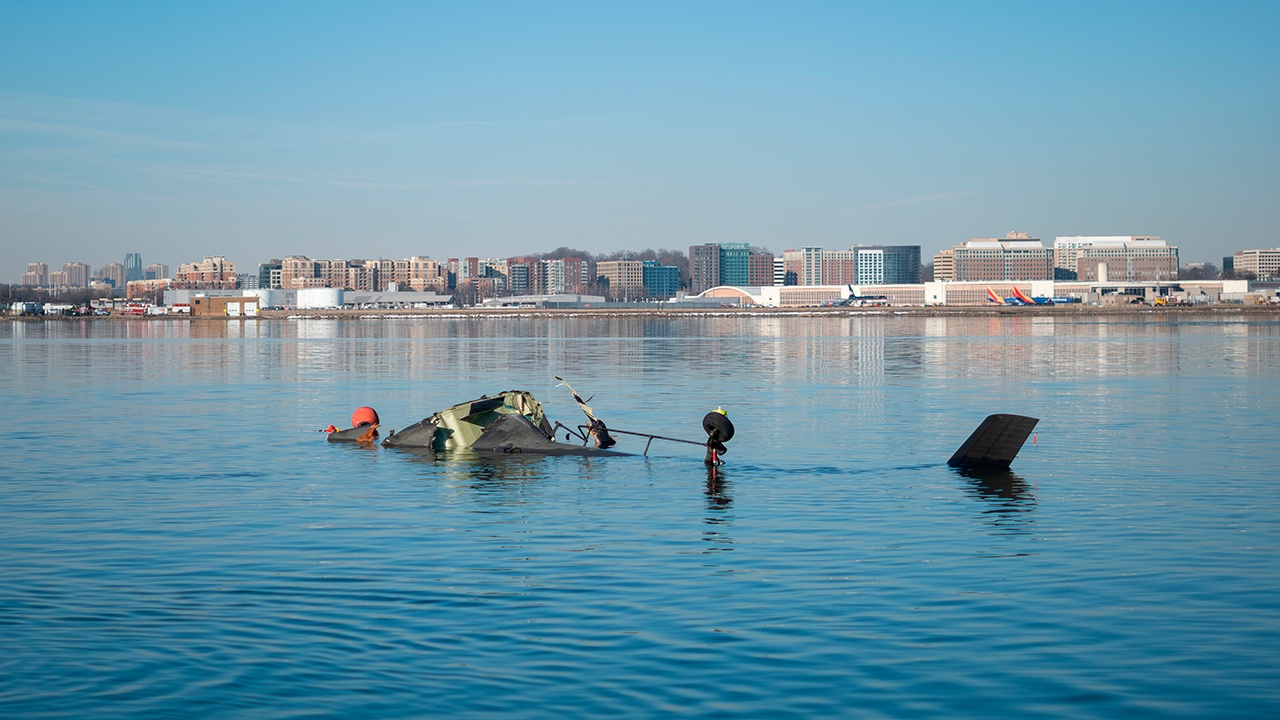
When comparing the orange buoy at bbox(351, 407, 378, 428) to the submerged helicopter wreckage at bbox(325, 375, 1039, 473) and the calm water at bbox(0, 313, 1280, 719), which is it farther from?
the submerged helicopter wreckage at bbox(325, 375, 1039, 473)

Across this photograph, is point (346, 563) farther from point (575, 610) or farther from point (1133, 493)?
point (1133, 493)

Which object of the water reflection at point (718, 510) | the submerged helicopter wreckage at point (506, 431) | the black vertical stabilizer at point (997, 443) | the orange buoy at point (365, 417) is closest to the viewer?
the water reflection at point (718, 510)

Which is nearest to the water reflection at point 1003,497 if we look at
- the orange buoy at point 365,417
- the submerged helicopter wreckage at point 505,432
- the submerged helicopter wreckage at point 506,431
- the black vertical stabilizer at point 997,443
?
the black vertical stabilizer at point 997,443

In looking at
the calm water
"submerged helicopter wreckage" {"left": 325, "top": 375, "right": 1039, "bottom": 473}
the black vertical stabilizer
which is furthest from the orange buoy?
the black vertical stabilizer

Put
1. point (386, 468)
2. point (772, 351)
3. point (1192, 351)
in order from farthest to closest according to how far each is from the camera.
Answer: point (772, 351), point (1192, 351), point (386, 468)

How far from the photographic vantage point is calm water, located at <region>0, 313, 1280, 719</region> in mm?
13484

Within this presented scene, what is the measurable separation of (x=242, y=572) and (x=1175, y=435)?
32.0 meters

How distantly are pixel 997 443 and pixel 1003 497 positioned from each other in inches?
176

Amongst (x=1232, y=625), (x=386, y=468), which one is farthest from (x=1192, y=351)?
(x=1232, y=625)

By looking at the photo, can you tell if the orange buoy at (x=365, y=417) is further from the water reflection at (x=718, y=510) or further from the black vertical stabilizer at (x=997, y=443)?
the black vertical stabilizer at (x=997, y=443)

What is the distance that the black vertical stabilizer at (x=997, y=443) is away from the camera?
31.7 metres

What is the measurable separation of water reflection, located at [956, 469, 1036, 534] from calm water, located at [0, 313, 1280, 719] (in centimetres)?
14

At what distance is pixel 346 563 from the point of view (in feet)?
66.4

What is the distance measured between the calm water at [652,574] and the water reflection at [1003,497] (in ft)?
0.46
